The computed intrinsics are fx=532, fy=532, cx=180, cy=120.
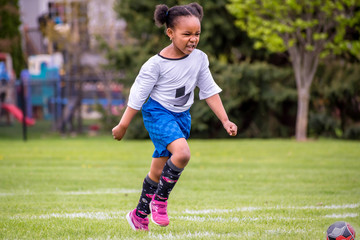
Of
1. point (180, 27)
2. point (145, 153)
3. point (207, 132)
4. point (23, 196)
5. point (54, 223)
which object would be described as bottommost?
point (207, 132)

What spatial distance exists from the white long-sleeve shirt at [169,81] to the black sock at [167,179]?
19.8 inches

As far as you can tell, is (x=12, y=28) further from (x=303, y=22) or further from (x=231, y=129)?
(x=231, y=129)

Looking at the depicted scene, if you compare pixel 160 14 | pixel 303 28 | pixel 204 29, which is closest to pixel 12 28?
pixel 204 29

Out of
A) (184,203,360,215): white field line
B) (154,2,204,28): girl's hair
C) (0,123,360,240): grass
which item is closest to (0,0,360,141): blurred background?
(0,123,360,240): grass

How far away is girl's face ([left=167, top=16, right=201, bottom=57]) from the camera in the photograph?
440 cm

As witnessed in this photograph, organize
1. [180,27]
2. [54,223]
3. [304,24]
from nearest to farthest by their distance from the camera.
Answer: [180,27], [54,223], [304,24]

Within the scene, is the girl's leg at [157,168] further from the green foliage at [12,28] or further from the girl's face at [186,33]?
the green foliage at [12,28]

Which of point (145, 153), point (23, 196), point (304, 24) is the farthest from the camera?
point (304, 24)

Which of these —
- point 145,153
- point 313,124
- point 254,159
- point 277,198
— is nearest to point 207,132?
point 313,124

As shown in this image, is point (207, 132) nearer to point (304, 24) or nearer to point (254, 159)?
point (304, 24)

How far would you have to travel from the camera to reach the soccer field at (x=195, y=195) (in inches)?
180

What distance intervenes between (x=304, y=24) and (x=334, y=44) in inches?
74.5

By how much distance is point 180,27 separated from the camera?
4.43 meters

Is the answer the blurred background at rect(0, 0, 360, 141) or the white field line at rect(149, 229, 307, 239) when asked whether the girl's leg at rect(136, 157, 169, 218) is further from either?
the blurred background at rect(0, 0, 360, 141)
